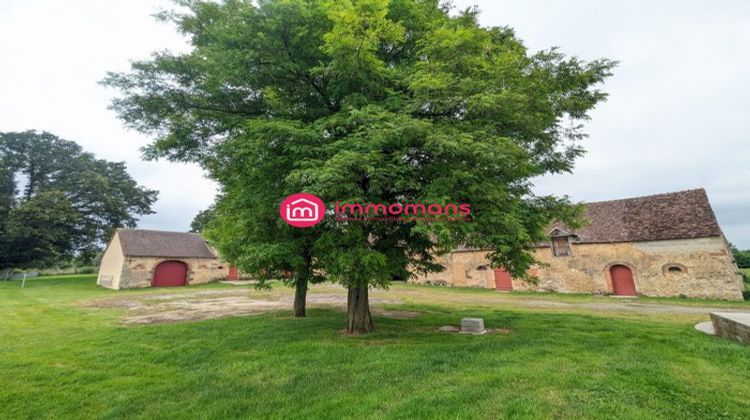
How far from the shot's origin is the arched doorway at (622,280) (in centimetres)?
1898

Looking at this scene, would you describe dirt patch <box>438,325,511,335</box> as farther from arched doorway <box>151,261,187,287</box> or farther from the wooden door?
arched doorway <box>151,261,187,287</box>

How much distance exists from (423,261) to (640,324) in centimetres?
636

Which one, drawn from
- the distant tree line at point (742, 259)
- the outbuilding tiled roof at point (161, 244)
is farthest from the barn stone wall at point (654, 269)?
the outbuilding tiled roof at point (161, 244)

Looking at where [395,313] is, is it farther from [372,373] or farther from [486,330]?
[372,373]

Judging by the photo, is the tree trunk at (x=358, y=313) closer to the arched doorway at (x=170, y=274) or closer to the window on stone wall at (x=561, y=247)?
the window on stone wall at (x=561, y=247)

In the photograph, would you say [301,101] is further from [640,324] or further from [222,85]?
[640,324]

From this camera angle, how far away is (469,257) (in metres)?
25.8

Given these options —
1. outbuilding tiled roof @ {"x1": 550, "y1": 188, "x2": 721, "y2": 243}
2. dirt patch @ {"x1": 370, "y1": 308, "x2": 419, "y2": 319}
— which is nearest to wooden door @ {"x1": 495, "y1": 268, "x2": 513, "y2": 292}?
outbuilding tiled roof @ {"x1": 550, "y1": 188, "x2": 721, "y2": 243}

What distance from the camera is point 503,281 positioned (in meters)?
23.9

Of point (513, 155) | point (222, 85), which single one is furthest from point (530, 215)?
point (222, 85)

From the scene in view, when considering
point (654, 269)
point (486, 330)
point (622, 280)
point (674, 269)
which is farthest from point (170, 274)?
point (674, 269)

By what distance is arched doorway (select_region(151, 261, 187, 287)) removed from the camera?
26.7 metres

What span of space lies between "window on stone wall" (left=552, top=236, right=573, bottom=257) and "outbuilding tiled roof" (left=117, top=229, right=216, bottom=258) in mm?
29634

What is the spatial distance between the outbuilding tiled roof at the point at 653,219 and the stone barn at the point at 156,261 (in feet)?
95.3
